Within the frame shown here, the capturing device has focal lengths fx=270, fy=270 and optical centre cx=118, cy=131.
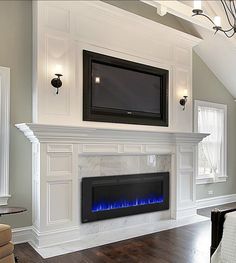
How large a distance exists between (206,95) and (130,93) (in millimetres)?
2395

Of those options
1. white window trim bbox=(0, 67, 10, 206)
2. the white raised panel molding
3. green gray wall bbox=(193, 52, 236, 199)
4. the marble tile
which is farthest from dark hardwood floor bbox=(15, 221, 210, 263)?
green gray wall bbox=(193, 52, 236, 199)

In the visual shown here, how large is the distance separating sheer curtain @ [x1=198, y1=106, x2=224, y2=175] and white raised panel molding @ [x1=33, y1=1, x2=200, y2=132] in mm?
1333

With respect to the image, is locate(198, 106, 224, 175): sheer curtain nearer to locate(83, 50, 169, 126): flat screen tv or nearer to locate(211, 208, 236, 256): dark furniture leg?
locate(83, 50, 169, 126): flat screen tv

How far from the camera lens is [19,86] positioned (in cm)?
379

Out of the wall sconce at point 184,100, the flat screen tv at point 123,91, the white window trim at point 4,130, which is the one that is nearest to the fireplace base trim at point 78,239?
the white window trim at point 4,130

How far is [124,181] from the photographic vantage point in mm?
4363

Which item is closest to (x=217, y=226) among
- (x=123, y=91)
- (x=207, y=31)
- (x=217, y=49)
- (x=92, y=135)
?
(x=92, y=135)

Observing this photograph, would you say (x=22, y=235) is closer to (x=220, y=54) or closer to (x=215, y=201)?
(x=215, y=201)

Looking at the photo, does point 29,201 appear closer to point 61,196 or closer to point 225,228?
point 61,196

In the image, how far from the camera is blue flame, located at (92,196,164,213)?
4098 mm

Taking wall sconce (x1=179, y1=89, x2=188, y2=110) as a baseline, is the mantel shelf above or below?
below

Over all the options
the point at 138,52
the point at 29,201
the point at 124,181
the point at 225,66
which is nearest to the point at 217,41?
the point at 225,66

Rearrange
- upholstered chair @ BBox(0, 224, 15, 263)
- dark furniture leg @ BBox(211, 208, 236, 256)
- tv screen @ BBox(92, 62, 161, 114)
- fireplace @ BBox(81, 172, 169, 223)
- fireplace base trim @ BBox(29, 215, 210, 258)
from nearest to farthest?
upholstered chair @ BBox(0, 224, 15, 263)
dark furniture leg @ BBox(211, 208, 236, 256)
fireplace base trim @ BBox(29, 215, 210, 258)
fireplace @ BBox(81, 172, 169, 223)
tv screen @ BBox(92, 62, 161, 114)

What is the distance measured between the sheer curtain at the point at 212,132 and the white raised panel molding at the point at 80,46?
133 cm
